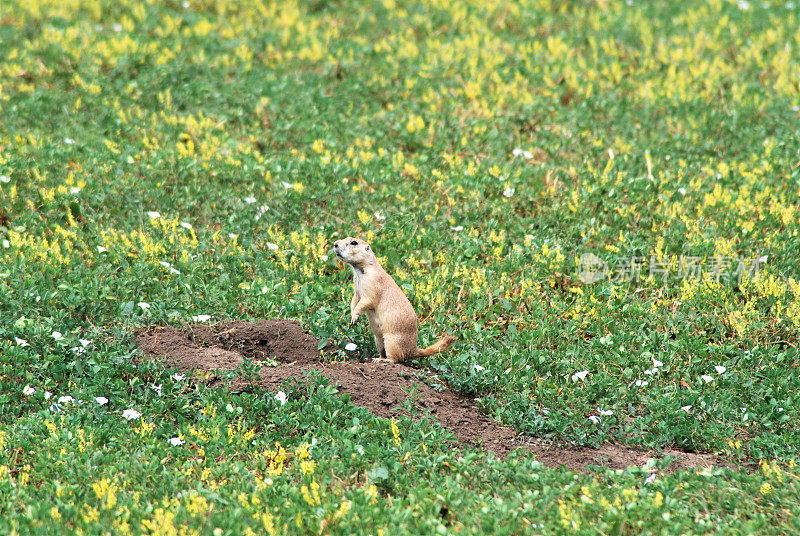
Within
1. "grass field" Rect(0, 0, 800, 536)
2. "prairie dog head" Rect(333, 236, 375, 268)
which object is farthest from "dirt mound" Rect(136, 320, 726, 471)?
"prairie dog head" Rect(333, 236, 375, 268)

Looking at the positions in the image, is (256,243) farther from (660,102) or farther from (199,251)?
(660,102)

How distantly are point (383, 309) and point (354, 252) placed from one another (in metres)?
0.50

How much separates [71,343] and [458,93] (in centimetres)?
588

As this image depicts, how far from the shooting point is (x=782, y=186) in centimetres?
870

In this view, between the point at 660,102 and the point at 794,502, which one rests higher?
the point at 660,102

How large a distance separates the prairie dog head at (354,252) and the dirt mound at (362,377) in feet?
2.22

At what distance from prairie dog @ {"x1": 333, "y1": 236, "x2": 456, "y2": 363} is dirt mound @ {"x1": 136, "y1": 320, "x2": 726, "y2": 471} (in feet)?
0.54

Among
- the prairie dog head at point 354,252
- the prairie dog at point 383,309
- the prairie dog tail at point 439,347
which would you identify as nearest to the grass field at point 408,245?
the prairie dog tail at point 439,347

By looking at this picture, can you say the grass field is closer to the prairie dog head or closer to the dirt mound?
the dirt mound

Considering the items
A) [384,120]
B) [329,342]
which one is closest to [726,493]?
[329,342]

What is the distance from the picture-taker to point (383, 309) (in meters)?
6.34

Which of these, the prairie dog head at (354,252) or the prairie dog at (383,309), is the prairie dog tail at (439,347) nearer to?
the prairie dog at (383,309)

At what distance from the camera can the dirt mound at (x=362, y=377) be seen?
5590 mm

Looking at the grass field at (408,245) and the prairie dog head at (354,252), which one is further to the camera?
the prairie dog head at (354,252)
